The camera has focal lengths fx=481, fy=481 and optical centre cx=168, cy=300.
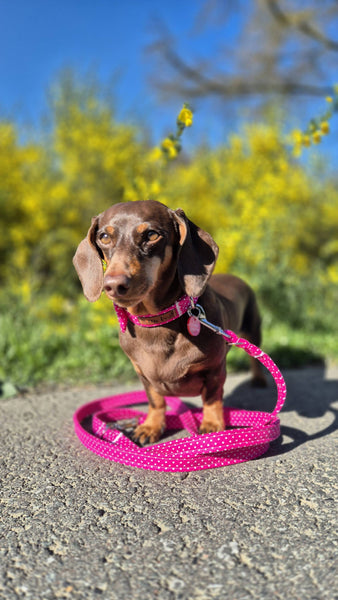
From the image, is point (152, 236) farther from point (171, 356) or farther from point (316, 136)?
point (316, 136)

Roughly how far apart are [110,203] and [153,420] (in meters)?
4.96

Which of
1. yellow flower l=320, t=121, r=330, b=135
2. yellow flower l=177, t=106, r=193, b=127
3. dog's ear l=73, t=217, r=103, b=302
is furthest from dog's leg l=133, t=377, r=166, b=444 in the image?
yellow flower l=320, t=121, r=330, b=135

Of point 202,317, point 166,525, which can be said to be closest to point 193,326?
point 202,317

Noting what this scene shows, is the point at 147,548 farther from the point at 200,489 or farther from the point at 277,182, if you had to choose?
the point at 277,182

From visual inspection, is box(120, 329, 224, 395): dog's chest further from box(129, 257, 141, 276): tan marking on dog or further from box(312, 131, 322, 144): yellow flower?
box(312, 131, 322, 144): yellow flower

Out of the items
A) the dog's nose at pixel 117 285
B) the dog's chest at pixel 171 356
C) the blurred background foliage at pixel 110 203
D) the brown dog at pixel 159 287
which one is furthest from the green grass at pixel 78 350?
the dog's nose at pixel 117 285

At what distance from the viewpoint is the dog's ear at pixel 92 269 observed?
6.39ft

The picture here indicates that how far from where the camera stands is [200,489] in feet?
5.68

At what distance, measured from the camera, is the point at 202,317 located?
197 cm

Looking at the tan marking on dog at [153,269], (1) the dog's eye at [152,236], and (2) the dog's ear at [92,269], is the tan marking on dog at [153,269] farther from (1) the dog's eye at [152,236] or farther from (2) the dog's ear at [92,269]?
(2) the dog's ear at [92,269]

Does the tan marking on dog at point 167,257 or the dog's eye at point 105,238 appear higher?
the dog's eye at point 105,238

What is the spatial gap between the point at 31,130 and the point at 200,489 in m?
6.74

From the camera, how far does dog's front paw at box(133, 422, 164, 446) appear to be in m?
2.20

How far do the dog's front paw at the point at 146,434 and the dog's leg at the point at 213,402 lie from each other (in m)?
0.21
